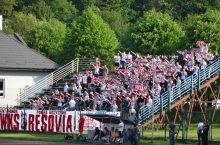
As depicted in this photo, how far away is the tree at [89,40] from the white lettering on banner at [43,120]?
2663 centimetres

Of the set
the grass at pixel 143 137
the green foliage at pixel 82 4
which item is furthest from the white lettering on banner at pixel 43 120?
the green foliage at pixel 82 4

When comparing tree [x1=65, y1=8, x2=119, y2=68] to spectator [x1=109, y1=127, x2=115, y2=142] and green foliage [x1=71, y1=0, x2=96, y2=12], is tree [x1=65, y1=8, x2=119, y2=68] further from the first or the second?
green foliage [x1=71, y1=0, x2=96, y2=12]

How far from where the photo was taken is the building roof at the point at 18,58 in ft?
261

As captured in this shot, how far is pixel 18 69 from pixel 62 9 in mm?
88547

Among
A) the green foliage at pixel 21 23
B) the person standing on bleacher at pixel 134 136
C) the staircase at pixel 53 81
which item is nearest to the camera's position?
the person standing on bleacher at pixel 134 136

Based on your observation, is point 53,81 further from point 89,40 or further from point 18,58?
point 89,40

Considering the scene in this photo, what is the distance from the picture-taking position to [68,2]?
170750 mm

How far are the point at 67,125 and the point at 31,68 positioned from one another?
1565 centimetres

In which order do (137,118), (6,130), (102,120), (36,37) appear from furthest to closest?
(36,37)
(6,130)
(137,118)
(102,120)

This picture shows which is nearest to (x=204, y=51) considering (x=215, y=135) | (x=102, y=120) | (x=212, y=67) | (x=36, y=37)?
(x=212, y=67)

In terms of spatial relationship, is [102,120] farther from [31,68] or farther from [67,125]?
[31,68]

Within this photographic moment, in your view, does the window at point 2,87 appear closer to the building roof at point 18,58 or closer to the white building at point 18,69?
the white building at point 18,69

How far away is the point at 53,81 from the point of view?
7856cm

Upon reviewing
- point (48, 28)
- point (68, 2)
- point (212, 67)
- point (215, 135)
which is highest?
point (68, 2)
